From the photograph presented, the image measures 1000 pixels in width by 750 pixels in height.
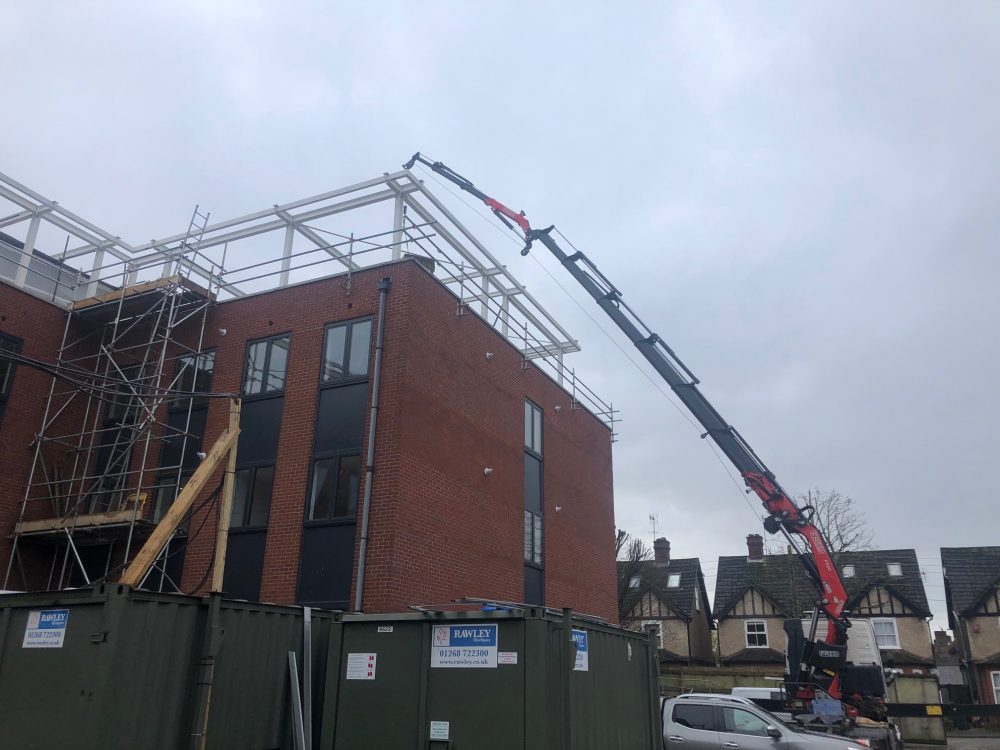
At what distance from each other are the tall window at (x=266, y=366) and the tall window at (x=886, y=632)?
34.0 meters

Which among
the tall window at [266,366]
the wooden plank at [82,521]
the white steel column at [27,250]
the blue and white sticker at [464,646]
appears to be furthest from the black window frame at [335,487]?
the white steel column at [27,250]

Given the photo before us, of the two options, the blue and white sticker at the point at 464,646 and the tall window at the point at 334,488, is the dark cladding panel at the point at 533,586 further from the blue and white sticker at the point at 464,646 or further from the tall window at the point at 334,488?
the blue and white sticker at the point at 464,646

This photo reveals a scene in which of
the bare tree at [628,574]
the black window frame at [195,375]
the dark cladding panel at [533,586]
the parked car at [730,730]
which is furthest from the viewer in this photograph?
the bare tree at [628,574]

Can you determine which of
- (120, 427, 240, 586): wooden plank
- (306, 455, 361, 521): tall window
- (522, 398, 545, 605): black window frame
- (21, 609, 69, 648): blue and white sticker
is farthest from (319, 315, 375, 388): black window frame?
(21, 609, 69, 648): blue and white sticker

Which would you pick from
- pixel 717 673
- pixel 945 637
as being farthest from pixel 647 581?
pixel 945 637

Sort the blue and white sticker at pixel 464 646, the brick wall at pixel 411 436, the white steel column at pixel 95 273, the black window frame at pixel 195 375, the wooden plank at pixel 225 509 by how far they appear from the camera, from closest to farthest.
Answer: the blue and white sticker at pixel 464 646, the wooden plank at pixel 225 509, the brick wall at pixel 411 436, the black window frame at pixel 195 375, the white steel column at pixel 95 273

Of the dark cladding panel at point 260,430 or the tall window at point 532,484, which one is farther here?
the tall window at point 532,484

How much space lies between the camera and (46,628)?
7793 mm

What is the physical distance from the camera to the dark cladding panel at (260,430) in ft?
49.8

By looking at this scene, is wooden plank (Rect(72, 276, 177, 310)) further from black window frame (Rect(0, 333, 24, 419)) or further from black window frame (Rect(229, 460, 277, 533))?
black window frame (Rect(229, 460, 277, 533))

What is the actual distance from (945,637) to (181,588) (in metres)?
63.7

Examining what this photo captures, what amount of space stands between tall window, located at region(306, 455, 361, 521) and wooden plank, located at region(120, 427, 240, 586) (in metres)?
Answer: 2.24

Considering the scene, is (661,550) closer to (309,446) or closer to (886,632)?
(886,632)

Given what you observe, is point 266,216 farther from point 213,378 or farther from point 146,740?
point 146,740
